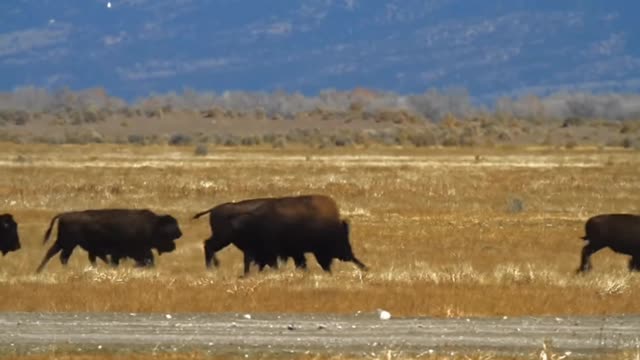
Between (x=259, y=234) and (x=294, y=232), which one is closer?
(x=294, y=232)

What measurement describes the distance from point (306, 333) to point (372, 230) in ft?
53.7

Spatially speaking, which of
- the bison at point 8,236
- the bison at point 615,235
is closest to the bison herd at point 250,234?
the bison at point 8,236

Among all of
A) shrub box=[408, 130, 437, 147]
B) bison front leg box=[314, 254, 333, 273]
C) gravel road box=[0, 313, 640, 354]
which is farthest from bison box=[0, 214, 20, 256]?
shrub box=[408, 130, 437, 147]

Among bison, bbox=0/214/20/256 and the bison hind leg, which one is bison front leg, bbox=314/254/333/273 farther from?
bison, bbox=0/214/20/256

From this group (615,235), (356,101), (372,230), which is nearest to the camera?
(615,235)

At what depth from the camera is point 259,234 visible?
23.8 m

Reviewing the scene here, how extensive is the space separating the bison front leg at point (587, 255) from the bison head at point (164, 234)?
7.27 metres

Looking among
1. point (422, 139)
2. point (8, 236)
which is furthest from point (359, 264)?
point (422, 139)

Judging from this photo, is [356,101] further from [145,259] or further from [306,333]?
[306,333]

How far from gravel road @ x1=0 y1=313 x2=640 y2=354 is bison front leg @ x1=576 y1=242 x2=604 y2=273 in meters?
6.61

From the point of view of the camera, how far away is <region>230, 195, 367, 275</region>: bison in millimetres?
23484

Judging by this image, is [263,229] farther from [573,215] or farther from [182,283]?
[573,215]

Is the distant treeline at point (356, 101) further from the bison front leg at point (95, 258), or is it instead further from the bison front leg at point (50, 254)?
the bison front leg at point (50, 254)

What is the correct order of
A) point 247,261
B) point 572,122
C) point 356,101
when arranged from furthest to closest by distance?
point 356,101
point 572,122
point 247,261
